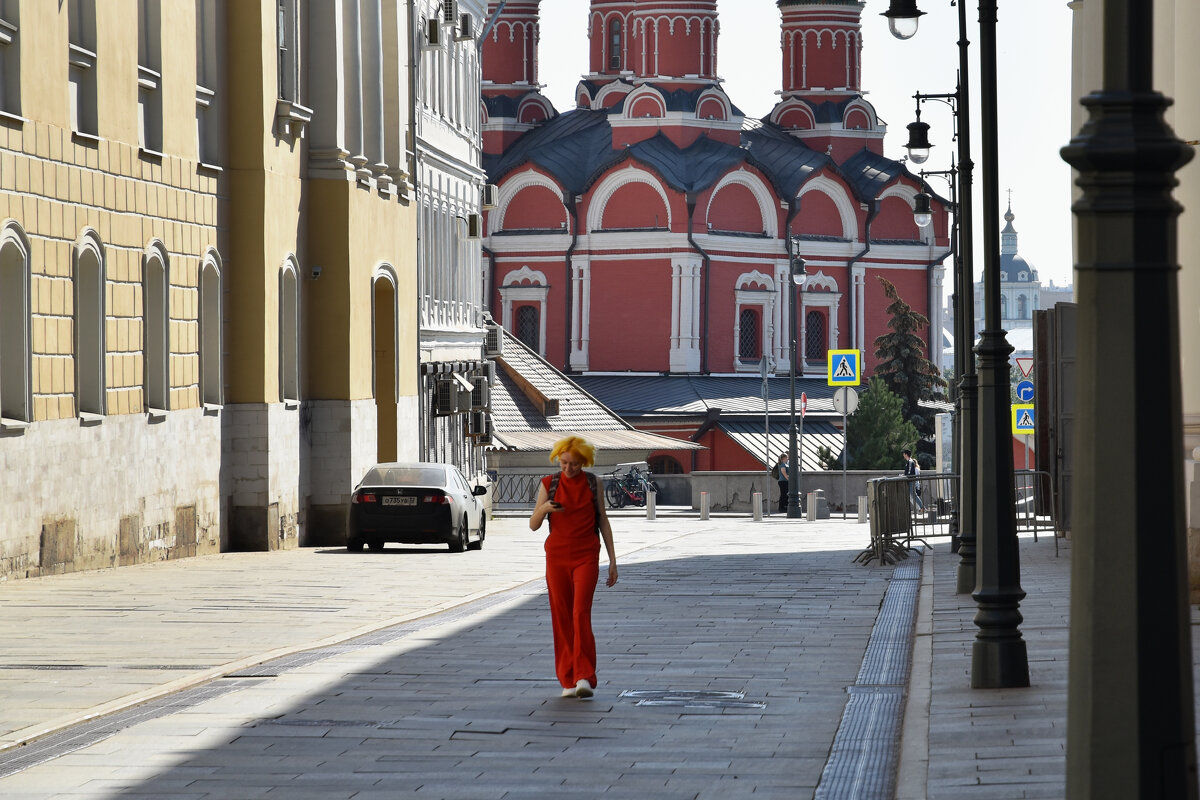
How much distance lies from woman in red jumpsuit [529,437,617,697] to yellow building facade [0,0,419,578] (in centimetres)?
927

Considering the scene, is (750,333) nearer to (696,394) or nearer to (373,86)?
(696,394)

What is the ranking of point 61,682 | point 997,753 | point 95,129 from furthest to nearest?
point 95,129, point 61,682, point 997,753

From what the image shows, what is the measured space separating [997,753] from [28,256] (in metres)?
13.8

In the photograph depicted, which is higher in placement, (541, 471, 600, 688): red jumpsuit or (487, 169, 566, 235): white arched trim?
(487, 169, 566, 235): white arched trim

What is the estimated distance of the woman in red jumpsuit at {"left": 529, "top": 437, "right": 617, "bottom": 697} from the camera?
10539 mm

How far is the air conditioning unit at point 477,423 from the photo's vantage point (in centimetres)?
4281

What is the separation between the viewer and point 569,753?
877 cm

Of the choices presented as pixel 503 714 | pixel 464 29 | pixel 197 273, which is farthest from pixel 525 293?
pixel 503 714

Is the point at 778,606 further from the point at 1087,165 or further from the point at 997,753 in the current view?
the point at 1087,165

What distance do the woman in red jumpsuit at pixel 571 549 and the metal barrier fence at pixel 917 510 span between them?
1220 centimetres

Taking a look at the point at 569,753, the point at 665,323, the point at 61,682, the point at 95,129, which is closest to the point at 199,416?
the point at 95,129

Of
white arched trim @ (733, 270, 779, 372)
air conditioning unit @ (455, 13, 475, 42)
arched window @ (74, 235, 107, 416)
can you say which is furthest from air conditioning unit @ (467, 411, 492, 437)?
white arched trim @ (733, 270, 779, 372)

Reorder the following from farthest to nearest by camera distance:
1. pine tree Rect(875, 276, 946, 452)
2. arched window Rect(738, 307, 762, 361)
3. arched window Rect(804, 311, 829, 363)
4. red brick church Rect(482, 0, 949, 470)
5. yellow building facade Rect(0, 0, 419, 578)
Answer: arched window Rect(804, 311, 829, 363) < arched window Rect(738, 307, 762, 361) < pine tree Rect(875, 276, 946, 452) < red brick church Rect(482, 0, 949, 470) < yellow building facade Rect(0, 0, 419, 578)

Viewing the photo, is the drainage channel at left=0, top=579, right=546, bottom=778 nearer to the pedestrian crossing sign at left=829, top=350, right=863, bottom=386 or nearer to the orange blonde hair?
the orange blonde hair
